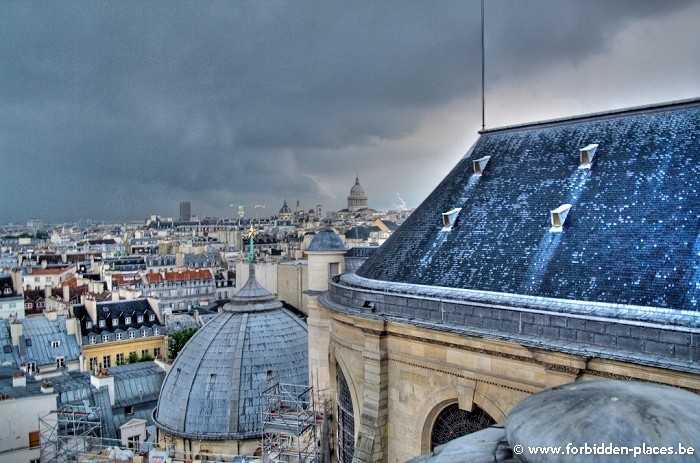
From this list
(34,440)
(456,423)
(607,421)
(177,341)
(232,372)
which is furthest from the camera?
(177,341)

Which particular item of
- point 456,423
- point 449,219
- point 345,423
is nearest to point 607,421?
point 456,423

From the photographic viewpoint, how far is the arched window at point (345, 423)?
21239mm

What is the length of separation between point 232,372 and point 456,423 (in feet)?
56.9

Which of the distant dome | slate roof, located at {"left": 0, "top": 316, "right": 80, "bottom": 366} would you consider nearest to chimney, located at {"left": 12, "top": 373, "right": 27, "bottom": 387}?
the distant dome

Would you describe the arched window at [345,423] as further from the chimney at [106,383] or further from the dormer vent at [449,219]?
the chimney at [106,383]

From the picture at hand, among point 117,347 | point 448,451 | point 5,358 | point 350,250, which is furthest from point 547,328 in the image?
point 117,347

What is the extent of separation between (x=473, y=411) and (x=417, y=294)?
393 centimetres

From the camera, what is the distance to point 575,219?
17.8 m

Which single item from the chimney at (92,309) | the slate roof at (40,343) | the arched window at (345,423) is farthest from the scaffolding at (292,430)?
the chimney at (92,309)

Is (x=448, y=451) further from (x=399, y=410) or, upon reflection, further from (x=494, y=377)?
(x=399, y=410)

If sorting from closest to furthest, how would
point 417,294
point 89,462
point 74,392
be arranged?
point 417,294
point 89,462
point 74,392

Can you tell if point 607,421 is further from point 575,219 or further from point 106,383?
point 106,383

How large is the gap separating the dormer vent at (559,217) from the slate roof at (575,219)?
0.14 meters

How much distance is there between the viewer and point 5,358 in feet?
166
